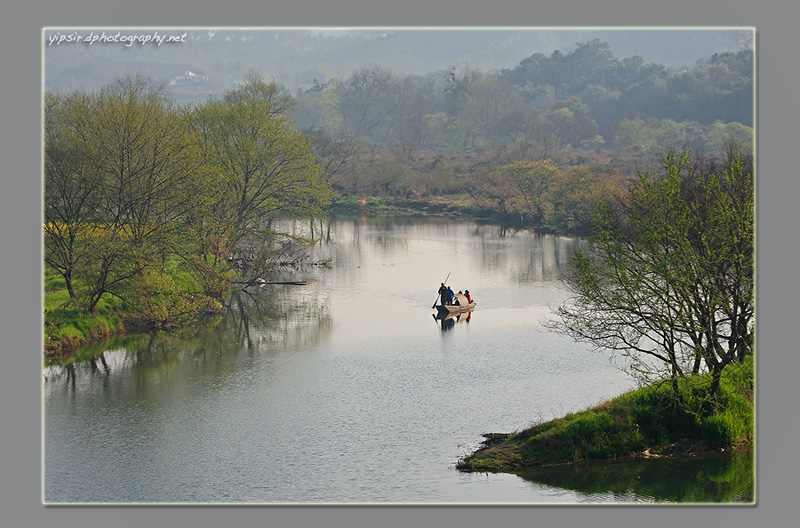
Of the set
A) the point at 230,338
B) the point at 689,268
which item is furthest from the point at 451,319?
the point at 689,268

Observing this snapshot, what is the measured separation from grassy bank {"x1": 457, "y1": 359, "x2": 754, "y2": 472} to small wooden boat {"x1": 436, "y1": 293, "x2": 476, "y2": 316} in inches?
629

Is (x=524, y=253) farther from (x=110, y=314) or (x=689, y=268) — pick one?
(x=689, y=268)

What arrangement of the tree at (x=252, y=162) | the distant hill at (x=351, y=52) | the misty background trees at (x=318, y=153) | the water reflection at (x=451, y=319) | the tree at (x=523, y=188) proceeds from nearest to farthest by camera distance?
the misty background trees at (x=318, y=153), the water reflection at (x=451, y=319), the tree at (x=252, y=162), the tree at (x=523, y=188), the distant hill at (x=351, y=52)

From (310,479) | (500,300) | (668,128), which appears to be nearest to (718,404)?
(310,479)

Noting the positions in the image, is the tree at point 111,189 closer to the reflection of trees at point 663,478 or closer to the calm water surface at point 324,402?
the calm water surface at point 324,402

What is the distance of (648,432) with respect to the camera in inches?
793

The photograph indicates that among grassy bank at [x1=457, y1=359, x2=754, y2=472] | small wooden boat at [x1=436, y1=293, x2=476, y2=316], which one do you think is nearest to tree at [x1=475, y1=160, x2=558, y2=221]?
small wooden boat at [x1=436, y1=293, x2=476, y2=316]

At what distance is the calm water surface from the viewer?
18.5m

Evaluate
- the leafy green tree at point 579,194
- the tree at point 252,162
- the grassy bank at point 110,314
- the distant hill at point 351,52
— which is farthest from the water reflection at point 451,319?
the distant hill at point 351,52

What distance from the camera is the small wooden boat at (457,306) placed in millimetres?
36438

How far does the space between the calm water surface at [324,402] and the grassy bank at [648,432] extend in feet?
2.59

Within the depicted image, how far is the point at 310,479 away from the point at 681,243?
1018cm

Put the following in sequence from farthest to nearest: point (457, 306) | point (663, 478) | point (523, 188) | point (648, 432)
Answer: point (523, 188) < point (457, 306) < point (648, 432) < point (663, 478)

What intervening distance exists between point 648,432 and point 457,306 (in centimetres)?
1706
